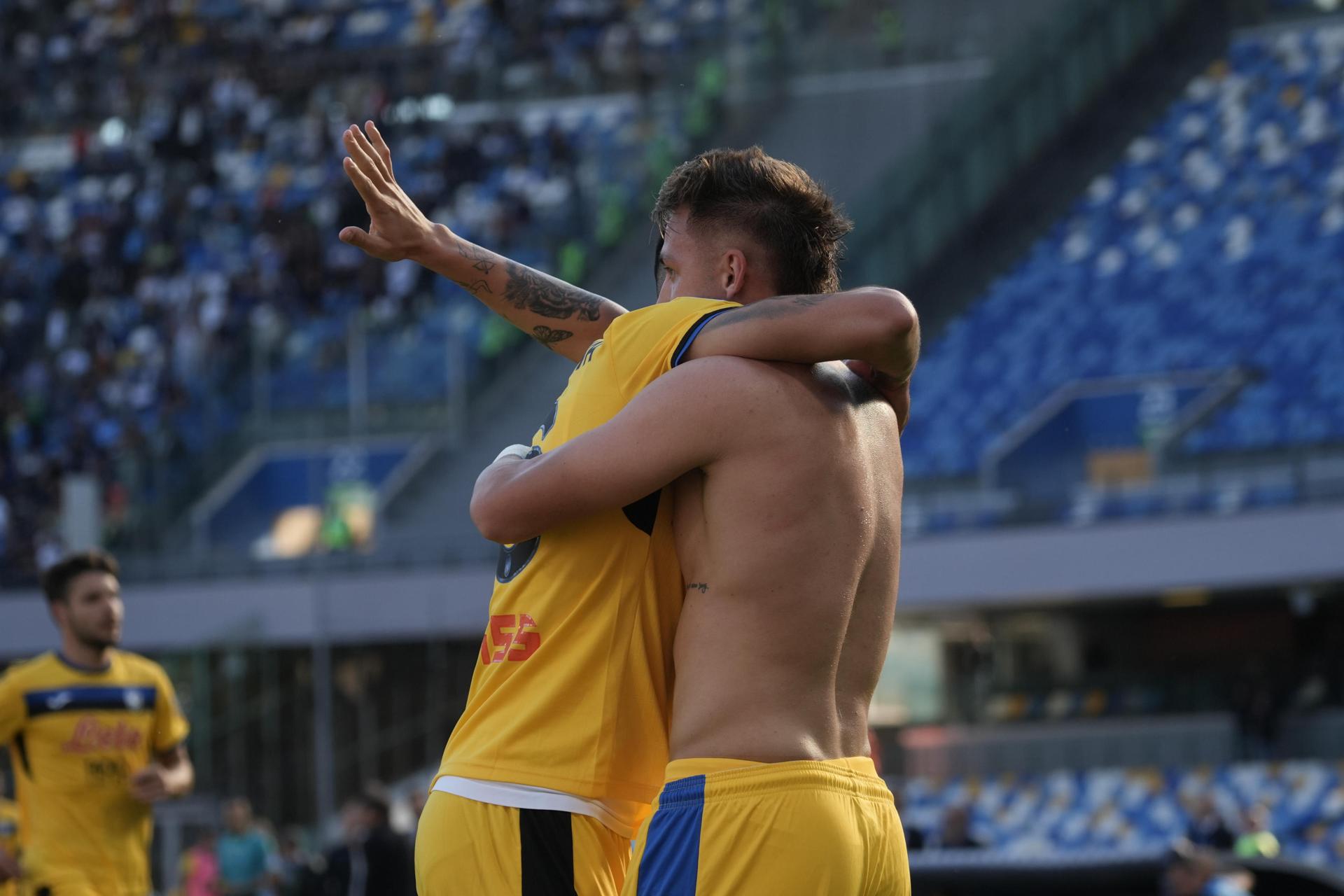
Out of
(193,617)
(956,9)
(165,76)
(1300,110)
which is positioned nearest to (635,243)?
(956,9)

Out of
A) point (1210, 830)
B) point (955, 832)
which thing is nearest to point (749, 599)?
point (955, 832)

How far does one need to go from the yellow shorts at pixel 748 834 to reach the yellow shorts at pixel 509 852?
101mm

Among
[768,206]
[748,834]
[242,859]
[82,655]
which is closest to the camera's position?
[748,834]

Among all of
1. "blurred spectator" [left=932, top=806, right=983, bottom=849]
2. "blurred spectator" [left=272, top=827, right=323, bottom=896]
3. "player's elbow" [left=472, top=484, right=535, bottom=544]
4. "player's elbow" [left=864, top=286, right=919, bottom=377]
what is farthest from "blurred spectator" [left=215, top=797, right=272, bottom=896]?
"player's elbow" [left=864, top=286, right=919, bottom=377]

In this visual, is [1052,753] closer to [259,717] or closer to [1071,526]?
[1071,526]

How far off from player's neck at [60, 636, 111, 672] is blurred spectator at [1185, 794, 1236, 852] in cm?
886

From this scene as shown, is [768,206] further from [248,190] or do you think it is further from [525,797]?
[248,190]

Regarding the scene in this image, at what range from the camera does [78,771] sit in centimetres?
693

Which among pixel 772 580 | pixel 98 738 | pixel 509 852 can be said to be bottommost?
pixel 98 738

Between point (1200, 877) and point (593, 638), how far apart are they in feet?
18.6

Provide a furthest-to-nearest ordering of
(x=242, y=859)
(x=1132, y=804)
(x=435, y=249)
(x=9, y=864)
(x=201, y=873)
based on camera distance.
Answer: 1. (x=1132, y=804)
2. (x=201, y=873)
3. (x=242, y=859)
4. (x=9, y=864)
5. (x=435, y=249)

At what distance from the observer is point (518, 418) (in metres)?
21.9

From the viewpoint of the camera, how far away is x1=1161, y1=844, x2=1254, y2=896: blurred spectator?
7852 mm

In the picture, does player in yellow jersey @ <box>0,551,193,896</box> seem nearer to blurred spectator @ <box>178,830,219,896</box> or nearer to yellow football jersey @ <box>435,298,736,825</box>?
yellow football jersey @ <box>435,298,736,825</box>
